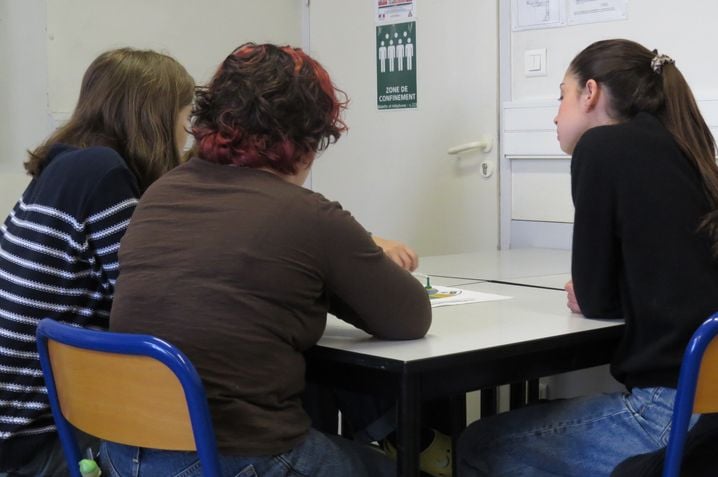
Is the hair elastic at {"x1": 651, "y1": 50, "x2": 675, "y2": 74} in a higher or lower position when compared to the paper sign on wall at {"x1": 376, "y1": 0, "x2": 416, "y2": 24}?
lower

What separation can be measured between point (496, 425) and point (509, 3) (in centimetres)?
190

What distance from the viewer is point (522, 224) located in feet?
10.8

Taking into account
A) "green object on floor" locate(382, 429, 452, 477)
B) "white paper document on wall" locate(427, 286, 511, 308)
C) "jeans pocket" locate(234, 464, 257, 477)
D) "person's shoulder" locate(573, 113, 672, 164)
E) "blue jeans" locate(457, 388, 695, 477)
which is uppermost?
"person's shoulder" locate(573, 113, 672, 164)

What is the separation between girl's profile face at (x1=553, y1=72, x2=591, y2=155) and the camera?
194 cm

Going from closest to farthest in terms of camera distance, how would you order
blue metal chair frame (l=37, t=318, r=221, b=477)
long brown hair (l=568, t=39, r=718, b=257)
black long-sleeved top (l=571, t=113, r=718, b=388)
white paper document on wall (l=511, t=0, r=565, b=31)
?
1. blue metal chair frame (l=37, t=318, r=221, b=477)
2. black long-sleeved top (l=571, t=113, r=718, b=388)
3. long brown hair (l=568, t=39, r=718, b=257)
4. white paper document on wall (l=511, t=0, r=565, b=31)

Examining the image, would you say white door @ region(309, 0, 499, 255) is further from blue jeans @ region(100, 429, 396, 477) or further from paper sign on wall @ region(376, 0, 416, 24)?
blue jeans @ region(100, 429, 396, 477)

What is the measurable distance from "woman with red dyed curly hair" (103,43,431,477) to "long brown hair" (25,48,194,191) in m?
0.32

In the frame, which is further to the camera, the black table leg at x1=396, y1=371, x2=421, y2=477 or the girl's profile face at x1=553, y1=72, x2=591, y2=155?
the girl's profile face at x1=553, y1=72, x2=591, y2=155

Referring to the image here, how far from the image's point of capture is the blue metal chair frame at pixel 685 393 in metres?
1.38

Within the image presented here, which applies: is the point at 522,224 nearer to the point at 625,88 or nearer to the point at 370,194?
the point at 370,194

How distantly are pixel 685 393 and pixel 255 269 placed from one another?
659mm

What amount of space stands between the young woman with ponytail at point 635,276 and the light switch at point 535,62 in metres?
1.35

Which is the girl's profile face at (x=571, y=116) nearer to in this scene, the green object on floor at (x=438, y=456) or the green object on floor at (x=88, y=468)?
the green object on floor at (x=438, y=456)

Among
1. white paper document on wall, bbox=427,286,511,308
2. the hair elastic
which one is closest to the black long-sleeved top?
the hair elastic
